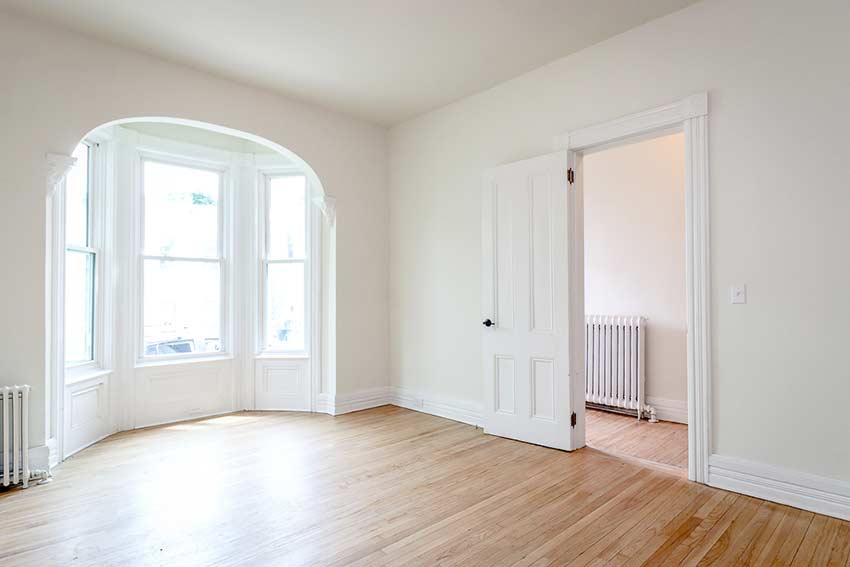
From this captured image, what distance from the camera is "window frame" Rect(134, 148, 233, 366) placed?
4516 millimetres

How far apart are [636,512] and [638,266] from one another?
115 inches

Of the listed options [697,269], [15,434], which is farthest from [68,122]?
[697,269]

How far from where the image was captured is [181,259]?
15.7 feet

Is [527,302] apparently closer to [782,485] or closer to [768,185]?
[768,185]

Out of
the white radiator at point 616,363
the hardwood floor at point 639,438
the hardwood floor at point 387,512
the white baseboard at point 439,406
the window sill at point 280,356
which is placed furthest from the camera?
the window sill at point 280,356

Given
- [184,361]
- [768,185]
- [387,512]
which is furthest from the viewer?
[184,361]

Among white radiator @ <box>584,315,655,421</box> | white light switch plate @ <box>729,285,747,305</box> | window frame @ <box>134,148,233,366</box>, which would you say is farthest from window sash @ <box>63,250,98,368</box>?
white light switch plate @ <box>729,285,747,305</box>

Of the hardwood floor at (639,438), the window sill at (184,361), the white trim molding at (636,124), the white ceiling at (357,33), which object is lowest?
the hardwood floor at (639,438)

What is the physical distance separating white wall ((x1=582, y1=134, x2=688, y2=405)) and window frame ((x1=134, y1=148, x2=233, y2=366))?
3.74 m

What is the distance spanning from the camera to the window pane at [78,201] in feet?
12.8

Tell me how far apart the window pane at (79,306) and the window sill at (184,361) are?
0.44 m

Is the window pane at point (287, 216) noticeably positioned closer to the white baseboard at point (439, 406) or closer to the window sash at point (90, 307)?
the window sash at point (90, 307)

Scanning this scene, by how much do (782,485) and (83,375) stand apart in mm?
5078

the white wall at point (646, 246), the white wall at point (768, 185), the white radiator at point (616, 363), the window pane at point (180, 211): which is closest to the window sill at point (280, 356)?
the window pane at point (180, 211)
